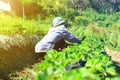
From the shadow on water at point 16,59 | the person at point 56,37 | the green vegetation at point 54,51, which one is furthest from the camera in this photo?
the shadow on water at point 16,59

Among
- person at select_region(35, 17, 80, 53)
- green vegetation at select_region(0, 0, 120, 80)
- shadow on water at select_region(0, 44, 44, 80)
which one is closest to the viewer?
green vegetation at select_region(0, 0, 120, 80)

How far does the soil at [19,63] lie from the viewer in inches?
277

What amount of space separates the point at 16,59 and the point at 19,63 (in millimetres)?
204

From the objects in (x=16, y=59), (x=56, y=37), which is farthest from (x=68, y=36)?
(x=16, y=59)

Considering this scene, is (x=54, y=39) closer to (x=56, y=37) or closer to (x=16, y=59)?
(x=56, y=37)

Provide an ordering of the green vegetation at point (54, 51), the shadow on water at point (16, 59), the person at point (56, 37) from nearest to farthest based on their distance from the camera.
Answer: the green vegetation at point (54, 51), the person at point (56, 37), the shadow on water at point (16, 59)

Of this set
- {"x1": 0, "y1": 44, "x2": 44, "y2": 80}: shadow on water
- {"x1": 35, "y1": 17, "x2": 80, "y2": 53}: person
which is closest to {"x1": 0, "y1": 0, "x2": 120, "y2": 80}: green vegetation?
{"x1": 0, "y1": 44, "x2": 44, "y2": 80}: shadow on water

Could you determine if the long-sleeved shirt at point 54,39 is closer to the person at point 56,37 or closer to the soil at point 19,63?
the person at point 56,37

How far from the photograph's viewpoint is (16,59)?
881cm

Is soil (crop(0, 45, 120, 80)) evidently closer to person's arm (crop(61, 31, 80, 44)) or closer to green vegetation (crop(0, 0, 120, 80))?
green vegetation (crop(0, 0, 120, 80))

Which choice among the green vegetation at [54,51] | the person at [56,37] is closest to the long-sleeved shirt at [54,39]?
the person at [56,37]

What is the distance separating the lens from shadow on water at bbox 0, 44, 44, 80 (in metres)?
A: 7.48

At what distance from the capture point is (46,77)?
6.57 ft

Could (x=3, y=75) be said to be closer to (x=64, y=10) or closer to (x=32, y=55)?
(x=32, y=55)
